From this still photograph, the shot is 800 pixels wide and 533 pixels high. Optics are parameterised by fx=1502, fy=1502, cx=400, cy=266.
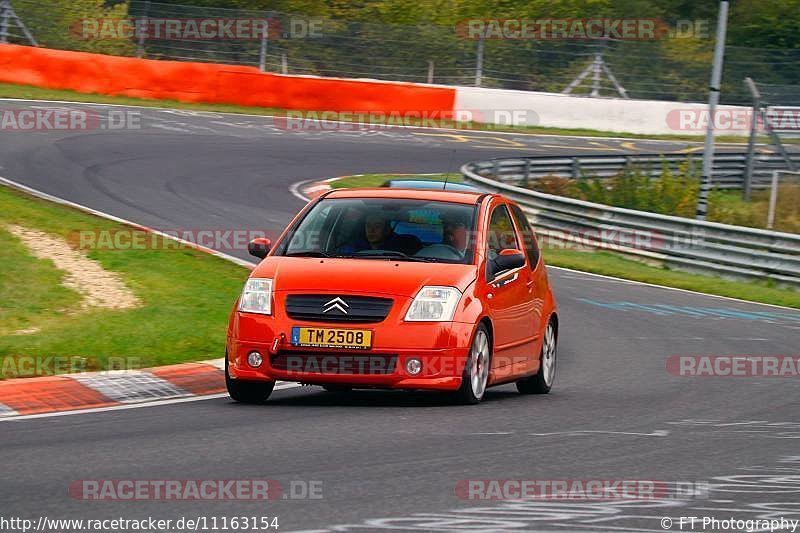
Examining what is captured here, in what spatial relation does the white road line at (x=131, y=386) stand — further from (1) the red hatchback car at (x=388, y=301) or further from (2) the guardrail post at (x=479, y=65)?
(2) the guardrail post at (x=479, y=65)

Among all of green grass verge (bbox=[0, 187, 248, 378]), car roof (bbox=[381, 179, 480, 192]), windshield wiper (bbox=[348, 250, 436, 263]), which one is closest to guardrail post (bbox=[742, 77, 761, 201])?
green grass verge (bbox=[0, 187, 248, 378])

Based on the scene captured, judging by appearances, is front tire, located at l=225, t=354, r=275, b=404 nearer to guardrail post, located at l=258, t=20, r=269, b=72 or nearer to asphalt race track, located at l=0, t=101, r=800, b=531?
asphalt race track, located at l=0, t=101, r=800, b=531

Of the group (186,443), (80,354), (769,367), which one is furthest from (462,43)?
(186,443)

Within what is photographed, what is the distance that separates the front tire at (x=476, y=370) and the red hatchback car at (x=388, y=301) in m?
0.01

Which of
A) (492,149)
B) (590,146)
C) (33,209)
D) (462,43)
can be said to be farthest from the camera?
(462,43)

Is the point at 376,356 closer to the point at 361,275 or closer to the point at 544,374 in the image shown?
the point at 361,275

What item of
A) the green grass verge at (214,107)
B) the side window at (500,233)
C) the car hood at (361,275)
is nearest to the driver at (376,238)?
the car hood at (361,275)

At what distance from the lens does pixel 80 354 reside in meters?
11.7

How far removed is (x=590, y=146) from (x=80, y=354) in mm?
29411

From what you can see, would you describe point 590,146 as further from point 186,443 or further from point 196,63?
point 186,443

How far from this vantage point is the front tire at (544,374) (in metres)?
12.1

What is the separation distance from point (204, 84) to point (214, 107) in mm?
737

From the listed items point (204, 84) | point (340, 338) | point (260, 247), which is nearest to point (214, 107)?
point (204, 84)

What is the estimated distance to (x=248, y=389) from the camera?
10.6m
